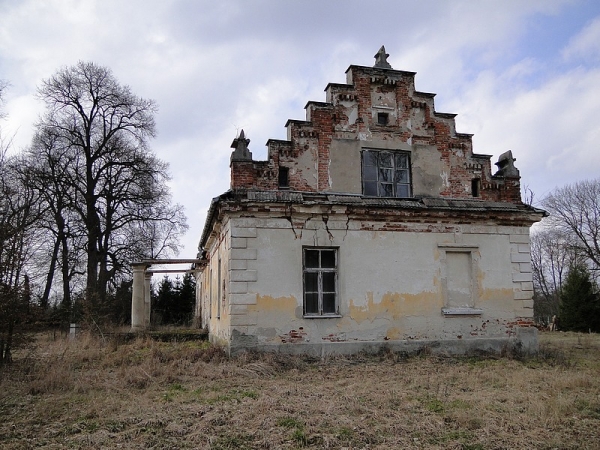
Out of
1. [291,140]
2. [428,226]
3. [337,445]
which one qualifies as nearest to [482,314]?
[428,226]

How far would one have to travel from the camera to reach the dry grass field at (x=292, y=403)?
5.85 m

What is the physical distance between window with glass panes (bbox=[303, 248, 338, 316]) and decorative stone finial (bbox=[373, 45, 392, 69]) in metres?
5.30

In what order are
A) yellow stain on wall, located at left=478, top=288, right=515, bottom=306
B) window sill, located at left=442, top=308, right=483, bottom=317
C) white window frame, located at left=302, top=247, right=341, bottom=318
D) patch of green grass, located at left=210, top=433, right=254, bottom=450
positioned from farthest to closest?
yellow stain on wall, located at left=478, top=288, right=515, bottom=306 < window sill, located at left=442, top=308, right=483, bottom=317 < white window frame, located at left=302, top=247, right=341, bottom=318 < patch of green grass, located at left=210, top=433, right=254, bottom=450

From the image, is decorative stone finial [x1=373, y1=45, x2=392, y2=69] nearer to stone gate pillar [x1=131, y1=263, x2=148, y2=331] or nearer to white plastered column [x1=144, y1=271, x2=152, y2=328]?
stone gate pillar [x1=131, y1=263, x2=148, y2=331]

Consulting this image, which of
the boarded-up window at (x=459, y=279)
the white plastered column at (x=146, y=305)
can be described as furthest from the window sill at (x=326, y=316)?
the white plastered column at (x=146, y=305)

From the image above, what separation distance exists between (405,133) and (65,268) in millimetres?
18818

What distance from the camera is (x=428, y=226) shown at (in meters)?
13.2

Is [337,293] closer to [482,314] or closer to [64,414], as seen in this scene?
[482,314]

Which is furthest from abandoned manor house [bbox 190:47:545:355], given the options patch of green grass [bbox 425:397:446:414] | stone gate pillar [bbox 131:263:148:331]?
stone gate pillar [bbox 131:263:148:331]

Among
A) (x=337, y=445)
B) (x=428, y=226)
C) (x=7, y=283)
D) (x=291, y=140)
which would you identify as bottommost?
(x=337, y=445)

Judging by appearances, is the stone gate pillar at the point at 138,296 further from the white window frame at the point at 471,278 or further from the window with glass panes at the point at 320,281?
the white window frame at the point at 471,278

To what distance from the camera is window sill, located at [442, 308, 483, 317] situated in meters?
12.9

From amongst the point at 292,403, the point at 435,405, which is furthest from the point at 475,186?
the point at 292,403

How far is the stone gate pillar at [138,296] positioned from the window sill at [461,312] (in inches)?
494
